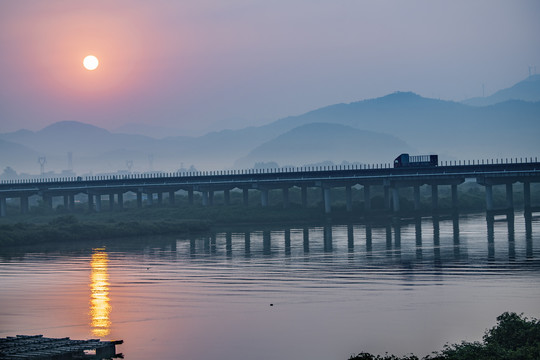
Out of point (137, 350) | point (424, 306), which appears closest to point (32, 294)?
point (137, 350)

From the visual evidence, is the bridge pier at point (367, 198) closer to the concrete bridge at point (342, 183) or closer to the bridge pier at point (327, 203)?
the concrete bridge at point (342, 183)

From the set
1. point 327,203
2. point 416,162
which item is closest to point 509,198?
point 416,162

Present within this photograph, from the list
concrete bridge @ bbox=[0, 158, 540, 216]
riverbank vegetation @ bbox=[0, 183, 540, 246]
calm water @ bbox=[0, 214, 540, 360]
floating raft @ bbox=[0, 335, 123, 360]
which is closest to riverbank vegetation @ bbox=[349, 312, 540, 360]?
calm water @ bbox=[0, 214, 540, 360]

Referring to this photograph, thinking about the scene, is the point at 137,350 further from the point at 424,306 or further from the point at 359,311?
the point at 424,306

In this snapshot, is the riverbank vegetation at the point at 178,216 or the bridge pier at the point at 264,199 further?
the bridge pier at the point at 264,199

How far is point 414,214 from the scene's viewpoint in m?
141

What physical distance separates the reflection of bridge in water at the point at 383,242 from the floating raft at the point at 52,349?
37740mm

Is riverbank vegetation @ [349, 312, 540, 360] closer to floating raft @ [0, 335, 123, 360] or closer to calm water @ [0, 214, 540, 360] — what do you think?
calm water @ [0, 214, 540, 360]

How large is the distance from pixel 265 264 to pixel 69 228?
45773mm

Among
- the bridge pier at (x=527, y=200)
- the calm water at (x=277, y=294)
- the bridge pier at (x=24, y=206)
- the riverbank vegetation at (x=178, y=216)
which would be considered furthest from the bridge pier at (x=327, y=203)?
the bridge pier at (x=24, y=206)

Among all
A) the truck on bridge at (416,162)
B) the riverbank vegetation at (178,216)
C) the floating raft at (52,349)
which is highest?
the truck on bridge at (416,162)

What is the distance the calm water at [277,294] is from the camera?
4278 centimetres

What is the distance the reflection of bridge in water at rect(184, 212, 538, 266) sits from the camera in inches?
3063

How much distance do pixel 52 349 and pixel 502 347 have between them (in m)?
17.9
